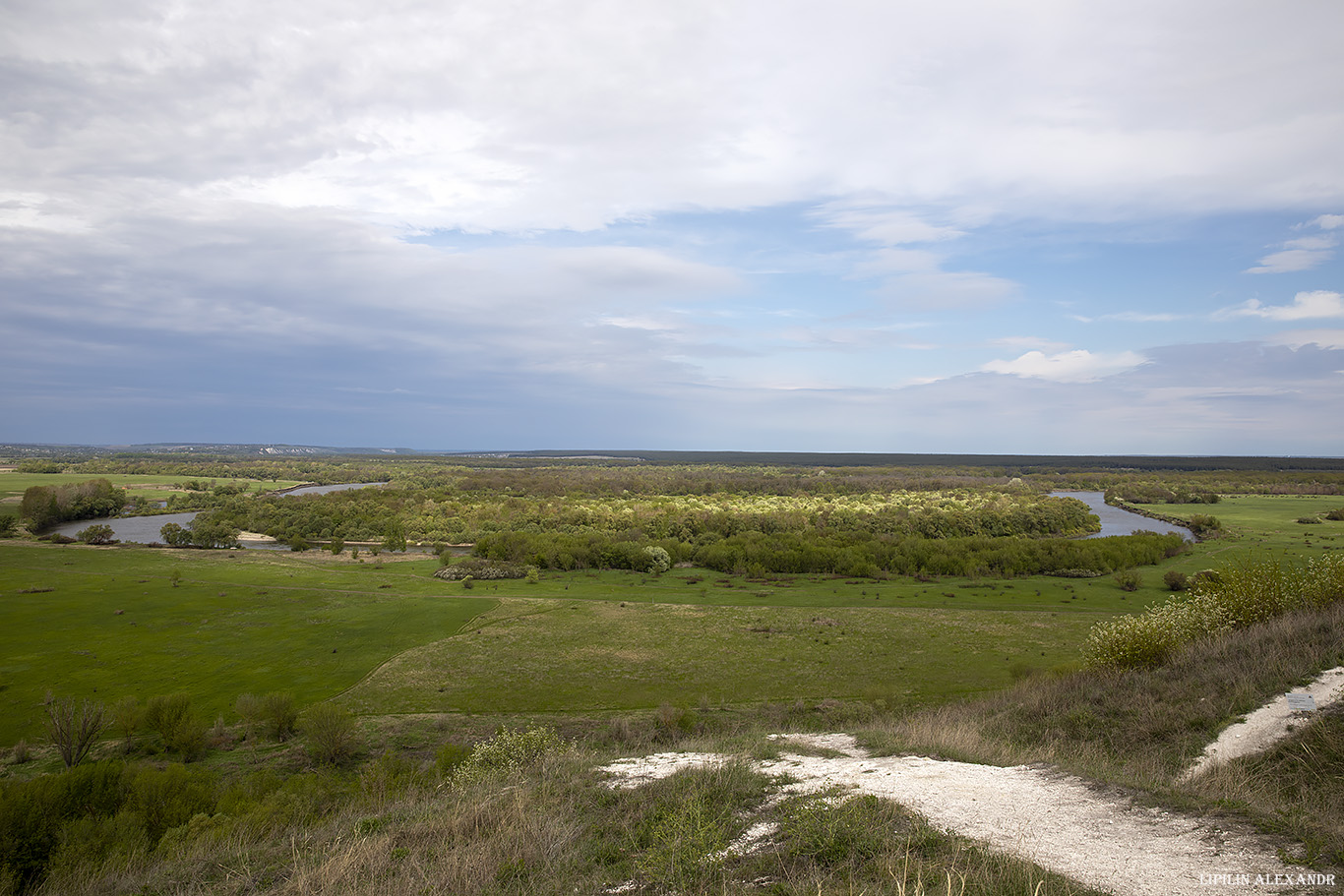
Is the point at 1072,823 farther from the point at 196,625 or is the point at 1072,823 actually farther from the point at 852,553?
the point at 852,553

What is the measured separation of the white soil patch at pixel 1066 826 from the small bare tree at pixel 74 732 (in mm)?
27905

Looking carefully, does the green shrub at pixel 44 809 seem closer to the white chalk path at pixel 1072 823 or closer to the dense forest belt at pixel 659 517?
the white chalk path at pixel 1072 823

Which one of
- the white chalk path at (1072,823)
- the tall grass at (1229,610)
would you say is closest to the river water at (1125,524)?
the tall grass at (1229,610)

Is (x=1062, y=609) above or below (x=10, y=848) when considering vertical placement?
below

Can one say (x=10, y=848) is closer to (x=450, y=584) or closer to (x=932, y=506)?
(x=450, y=584)

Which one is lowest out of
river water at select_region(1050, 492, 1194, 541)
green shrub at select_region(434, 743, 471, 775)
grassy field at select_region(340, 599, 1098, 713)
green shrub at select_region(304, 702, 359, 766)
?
grassy field at select_region(340, 599, 1098, 713)

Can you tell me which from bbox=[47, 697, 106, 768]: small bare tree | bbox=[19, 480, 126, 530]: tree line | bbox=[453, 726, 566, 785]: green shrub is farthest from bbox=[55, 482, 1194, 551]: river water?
bbox=[453, 726, 566, 785]: green shrub

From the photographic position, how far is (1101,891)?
665 centimetres

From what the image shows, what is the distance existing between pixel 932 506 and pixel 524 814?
343ft

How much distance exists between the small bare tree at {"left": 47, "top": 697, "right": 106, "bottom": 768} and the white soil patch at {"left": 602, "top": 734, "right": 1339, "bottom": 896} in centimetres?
2791

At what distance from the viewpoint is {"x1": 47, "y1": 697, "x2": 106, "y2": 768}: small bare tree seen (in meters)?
25.9

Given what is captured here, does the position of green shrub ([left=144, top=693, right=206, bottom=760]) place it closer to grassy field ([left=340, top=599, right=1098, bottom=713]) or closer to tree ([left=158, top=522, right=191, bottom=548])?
grassy field ([left=340, top=599, right=1098, bottom=713])

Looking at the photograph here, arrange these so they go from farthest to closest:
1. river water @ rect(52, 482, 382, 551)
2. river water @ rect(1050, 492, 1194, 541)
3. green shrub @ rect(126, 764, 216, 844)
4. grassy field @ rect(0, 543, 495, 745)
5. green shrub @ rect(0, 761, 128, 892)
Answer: river water @ rect(52, 482, 382, 551) → river water @ rect(1050, 492, 1194, 541) → grassy field @ rect(0, 543, 495, 745) → green shrub @ rect(126, 764, 216, 844) → green shrub @ rect(0, 761, 128, 892)

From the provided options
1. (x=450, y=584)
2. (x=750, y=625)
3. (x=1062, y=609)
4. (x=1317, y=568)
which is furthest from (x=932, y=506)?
(x=1317, y=568)
